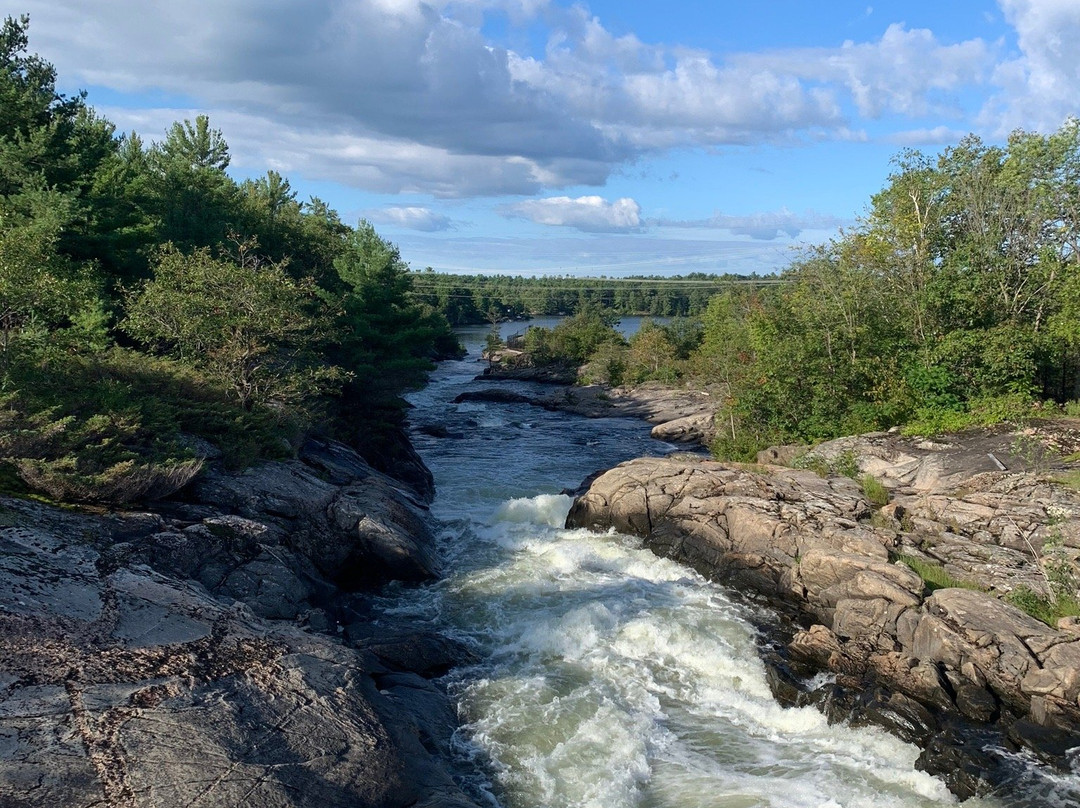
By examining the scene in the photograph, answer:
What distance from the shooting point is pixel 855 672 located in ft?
43.9

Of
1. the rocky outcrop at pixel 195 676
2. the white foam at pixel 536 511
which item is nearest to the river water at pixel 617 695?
the white foam at pixel 536 511

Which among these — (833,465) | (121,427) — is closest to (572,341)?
(833,465)

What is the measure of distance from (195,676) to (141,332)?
14091 millimetres

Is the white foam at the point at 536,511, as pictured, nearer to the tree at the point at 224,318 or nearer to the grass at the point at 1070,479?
the tree at the point at 224,318

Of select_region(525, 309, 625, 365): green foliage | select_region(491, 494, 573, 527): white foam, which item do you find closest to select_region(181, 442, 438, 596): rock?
select_region(491, 494, 573, 527): white foam

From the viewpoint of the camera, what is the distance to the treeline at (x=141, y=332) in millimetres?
14414

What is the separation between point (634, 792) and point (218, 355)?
15.6 m

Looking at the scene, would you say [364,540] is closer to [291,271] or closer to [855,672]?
[855,672]

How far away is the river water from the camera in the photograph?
10.5m

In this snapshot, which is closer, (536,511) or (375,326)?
(536,511)

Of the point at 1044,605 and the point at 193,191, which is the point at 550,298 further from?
the point at 1044,605

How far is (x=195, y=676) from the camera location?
9.45 meters

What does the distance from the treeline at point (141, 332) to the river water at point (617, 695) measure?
6091mm

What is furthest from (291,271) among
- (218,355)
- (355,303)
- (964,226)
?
(964,226)
